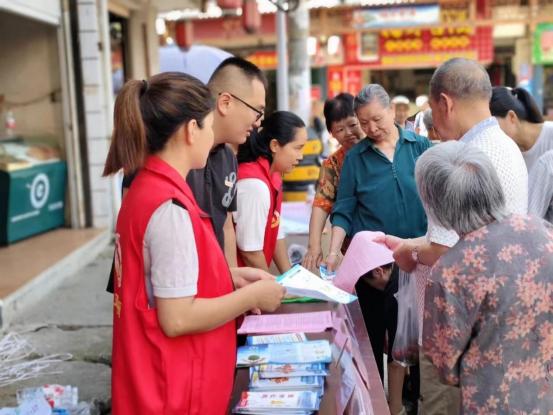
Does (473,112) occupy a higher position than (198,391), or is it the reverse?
(473,112)

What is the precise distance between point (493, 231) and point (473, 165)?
0.63 feet

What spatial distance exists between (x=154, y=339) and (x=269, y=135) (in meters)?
1.45

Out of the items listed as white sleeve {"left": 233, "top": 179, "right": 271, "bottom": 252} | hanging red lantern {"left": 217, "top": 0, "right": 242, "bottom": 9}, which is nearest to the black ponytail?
white sleeve {"left": 233, "top": 179, "right": 271, "bottom": 252}

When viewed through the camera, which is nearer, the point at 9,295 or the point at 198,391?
the point at 198,391

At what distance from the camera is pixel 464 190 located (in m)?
1.75

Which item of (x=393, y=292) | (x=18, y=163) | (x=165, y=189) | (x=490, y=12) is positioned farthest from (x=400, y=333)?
(x=490, y=12)

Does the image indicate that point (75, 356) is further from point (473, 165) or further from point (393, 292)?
point (473, 165)

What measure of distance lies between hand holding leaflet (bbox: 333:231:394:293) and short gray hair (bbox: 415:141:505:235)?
0.57 meters

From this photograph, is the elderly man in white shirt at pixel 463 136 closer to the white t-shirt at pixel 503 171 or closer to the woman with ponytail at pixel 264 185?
the white t-shirt at pixel 503 171

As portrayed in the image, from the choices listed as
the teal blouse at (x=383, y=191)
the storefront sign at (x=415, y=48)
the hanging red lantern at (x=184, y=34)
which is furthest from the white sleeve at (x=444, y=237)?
the storefront sign at (x=415, y=48)

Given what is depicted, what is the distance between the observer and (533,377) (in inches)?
71.8

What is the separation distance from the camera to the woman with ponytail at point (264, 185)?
2.51 metres

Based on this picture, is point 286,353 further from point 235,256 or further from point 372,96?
point 372,96

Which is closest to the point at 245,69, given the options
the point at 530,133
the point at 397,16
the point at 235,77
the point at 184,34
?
the point at 235,77
